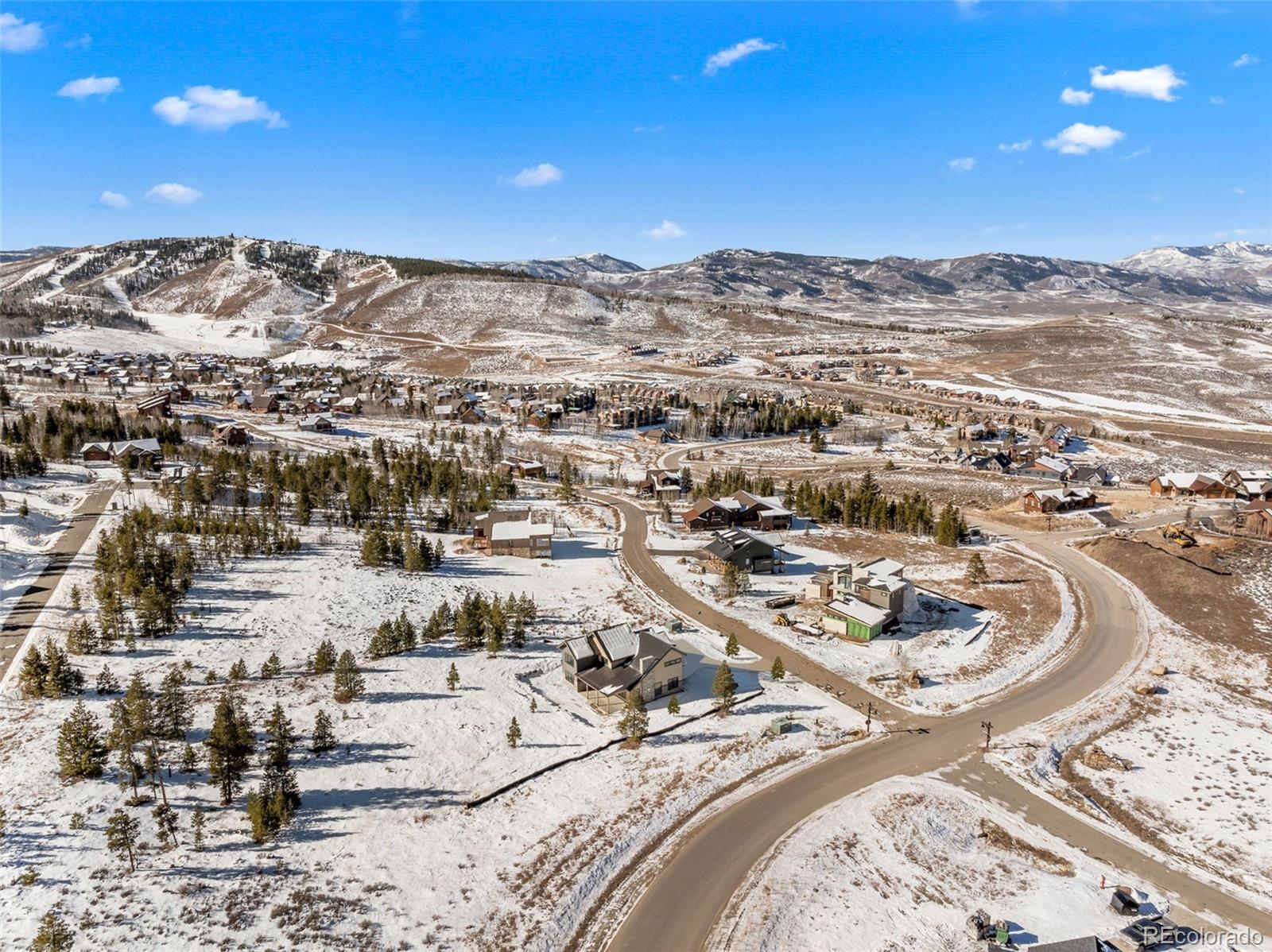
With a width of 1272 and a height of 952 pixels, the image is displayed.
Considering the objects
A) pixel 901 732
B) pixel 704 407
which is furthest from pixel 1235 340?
pixel 901 732

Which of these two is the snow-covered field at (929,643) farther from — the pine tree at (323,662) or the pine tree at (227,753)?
the pine tree at (227,753)

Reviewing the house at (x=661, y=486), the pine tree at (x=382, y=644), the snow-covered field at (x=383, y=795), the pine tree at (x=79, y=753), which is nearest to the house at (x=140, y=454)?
the snow-covered field at (x=383, y=795)

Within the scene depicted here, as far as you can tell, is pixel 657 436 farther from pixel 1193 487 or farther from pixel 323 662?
pixel 323 662

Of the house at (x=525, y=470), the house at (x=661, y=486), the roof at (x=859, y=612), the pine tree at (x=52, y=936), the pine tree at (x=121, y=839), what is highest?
the house at (x=525, y=470)

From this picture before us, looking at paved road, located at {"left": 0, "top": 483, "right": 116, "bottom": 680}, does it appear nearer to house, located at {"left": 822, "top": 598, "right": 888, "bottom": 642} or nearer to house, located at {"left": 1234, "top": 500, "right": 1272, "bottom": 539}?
house, located at {"left": 822, "top": 598, "right": 888, "bottom": 642}

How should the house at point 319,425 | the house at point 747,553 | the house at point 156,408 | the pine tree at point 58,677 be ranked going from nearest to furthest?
the pine tree at point 58,677
the house at point 747,553
the house at point 156,408
the house at point 319,425
